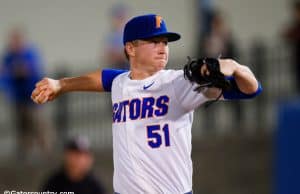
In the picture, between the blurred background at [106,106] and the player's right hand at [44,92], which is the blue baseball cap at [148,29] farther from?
the blurred background at [106,106]

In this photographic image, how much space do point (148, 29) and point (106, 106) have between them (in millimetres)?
7932

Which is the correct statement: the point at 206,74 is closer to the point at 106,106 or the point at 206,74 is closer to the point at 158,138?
the point at 158,138

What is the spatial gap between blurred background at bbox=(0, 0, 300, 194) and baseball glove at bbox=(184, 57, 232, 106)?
4885mm

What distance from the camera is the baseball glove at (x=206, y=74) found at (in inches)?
207

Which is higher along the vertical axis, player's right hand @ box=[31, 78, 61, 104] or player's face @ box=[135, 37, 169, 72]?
player's face @ box=[135, 37, 169, 72]

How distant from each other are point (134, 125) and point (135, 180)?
1.08 feet

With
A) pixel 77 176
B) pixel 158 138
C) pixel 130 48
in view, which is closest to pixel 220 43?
pixel 77 176

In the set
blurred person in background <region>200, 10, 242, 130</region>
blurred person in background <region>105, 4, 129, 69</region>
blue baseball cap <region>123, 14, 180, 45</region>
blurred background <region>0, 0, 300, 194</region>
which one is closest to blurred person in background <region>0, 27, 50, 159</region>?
blurred background <region>0, 0, 300, 194</region>

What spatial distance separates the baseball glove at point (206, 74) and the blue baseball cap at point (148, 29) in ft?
1.24

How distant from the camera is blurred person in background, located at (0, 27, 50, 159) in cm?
1218

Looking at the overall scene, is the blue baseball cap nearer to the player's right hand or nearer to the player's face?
the player's face

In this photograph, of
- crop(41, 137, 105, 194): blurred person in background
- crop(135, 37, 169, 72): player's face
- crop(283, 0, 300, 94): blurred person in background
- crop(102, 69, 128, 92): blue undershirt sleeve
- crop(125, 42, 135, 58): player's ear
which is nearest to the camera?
crop(135, 37, 169, 72): player's face

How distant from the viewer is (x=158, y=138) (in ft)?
18.6

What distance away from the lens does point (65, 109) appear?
43.5 feet
